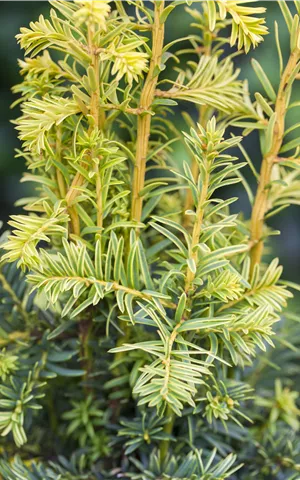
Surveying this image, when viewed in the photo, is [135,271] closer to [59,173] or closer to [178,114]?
[59,173]

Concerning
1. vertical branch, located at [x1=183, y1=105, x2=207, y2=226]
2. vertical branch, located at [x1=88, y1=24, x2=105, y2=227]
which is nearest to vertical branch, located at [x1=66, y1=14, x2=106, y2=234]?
vertical branch, located at [x1=88, y1=24, x2=105, y2=227]

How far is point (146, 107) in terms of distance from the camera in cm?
35

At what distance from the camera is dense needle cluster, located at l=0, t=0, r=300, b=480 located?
32cm

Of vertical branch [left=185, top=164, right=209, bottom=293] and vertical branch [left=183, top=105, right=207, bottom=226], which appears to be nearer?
vertical branch [left=185, top=164, right=209, bottom=293]

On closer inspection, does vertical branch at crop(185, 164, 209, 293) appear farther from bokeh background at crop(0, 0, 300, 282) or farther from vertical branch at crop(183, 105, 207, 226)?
bokeh background at crop(0, 0, 300, 282)

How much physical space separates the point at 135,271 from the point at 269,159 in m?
0.12

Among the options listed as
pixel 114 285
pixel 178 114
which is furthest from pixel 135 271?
pixel 178 114

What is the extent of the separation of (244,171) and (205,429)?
3.89ft

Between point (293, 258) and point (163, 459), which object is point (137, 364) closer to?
point (163, 459)

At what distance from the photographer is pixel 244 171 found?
154 centimetres

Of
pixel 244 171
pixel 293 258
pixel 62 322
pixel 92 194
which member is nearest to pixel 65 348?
pixel 62 322

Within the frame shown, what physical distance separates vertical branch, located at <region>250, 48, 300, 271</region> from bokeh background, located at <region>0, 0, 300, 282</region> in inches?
37.4

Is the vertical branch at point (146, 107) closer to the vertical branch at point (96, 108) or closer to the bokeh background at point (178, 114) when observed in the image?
the vertical branch at point (96, 108)

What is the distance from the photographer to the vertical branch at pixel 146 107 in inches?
13.1
